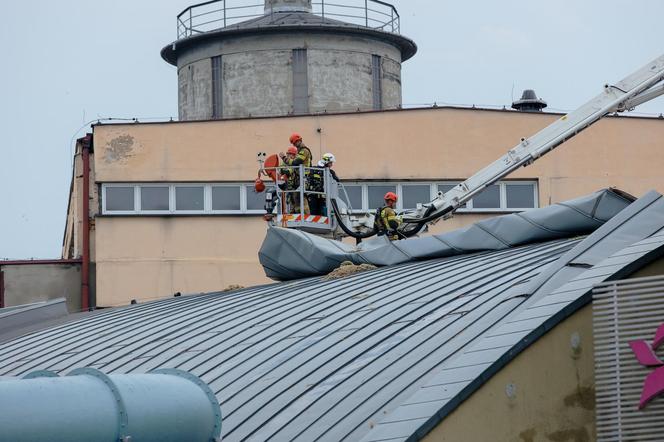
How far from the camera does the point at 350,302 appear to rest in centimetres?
2234

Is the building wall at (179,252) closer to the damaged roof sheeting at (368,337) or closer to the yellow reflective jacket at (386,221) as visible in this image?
the yellow reflective jacket at (386,221)

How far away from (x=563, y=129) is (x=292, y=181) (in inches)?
249

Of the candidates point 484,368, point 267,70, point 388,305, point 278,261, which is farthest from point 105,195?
point 484,368

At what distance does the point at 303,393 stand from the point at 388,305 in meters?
3.29

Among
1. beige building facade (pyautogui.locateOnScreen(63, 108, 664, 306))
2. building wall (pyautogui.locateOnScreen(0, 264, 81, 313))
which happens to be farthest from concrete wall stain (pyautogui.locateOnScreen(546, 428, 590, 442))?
building wall (pyautogui.locateOnScreen(0, 264, 81, 313))

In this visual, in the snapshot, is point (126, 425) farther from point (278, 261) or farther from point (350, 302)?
point (278, 261)

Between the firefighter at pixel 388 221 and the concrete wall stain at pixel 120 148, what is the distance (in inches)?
515

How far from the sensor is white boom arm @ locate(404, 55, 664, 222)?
32.8 m

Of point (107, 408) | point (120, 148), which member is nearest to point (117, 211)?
point (120, 148)

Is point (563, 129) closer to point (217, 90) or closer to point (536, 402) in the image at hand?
point (217, 90)

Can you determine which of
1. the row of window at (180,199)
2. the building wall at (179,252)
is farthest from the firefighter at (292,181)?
the row of window at (180,199)

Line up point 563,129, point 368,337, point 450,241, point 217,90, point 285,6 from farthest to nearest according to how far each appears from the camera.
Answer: point 285,6 < point 217,90 < point 563,129 < point 450,241 < point 368,337

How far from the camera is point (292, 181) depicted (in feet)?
104

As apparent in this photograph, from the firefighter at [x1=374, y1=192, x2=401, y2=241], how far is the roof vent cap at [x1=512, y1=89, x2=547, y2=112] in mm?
17188
